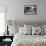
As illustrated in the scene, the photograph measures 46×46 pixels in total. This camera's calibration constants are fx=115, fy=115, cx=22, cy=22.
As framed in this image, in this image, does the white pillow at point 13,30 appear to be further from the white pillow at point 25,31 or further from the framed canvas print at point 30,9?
the framed canvas print at point 30,9

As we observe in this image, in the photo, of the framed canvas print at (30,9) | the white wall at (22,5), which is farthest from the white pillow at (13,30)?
the framed canvas print at (30,9)

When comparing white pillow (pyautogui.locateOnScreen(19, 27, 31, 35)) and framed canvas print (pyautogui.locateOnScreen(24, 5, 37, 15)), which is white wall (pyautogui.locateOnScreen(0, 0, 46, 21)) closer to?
framed canvas print (pyautogui.locateOnScreen(24, 5, 37, 15))

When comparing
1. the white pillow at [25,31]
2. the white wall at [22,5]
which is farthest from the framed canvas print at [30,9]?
the white pillow at [25,31]

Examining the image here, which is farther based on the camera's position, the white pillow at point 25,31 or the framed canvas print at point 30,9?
the framed canvas print at point 30,9

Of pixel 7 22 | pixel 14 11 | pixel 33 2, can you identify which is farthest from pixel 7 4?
pixel 33 2

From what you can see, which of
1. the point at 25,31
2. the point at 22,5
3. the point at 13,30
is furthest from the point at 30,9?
the point at 13,30

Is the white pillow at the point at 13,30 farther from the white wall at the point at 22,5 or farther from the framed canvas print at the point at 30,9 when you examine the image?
the framed canvas print at the point at 30,9

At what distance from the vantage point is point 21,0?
4.77 m

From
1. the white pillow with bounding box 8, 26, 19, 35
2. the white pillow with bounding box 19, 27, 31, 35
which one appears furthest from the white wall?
the white pillow with bounding box 19, 27, 31, 35

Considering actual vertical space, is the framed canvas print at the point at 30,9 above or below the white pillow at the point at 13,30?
above

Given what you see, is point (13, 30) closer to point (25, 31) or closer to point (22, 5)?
point (25, 31)

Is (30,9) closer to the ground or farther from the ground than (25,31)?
farther from the ground

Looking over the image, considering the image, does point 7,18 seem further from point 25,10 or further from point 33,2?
point 33,2

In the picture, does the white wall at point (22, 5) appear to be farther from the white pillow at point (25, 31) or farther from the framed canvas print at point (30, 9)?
the white pillow at point (25, 31)
